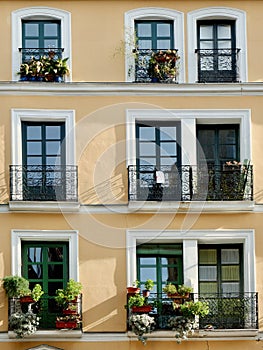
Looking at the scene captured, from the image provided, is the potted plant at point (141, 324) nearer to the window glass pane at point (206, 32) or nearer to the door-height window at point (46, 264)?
the door-height window at point (46, 264)

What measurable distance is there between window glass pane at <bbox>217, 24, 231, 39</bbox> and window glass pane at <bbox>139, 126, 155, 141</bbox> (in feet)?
9.41

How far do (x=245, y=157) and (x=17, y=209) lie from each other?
222 inches

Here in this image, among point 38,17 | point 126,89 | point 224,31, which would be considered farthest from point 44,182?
point 224,31

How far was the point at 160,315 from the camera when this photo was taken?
3145 centimetres

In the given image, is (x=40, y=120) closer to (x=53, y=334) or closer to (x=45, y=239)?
(x=45, y=239)

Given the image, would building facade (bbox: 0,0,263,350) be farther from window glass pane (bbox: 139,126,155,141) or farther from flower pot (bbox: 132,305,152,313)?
flower pot (bbox: 132,305,152,313)

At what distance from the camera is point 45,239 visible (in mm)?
31766

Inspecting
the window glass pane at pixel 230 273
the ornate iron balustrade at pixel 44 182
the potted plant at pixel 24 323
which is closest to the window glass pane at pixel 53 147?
the ornate iron balustrade at pixel 44 182

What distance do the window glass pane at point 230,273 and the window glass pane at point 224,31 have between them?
566 centimetres

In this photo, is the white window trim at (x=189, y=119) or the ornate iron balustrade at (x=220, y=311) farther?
the white window trim at (x=189, y=119)

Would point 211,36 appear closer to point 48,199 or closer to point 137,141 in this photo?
point 137,141

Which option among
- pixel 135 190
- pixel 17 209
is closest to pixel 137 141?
pixel 135 190

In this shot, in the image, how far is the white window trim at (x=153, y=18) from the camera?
3241cm

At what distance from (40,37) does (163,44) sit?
119 inches
